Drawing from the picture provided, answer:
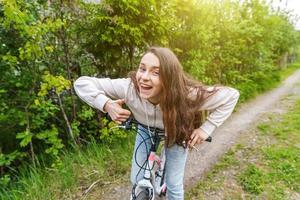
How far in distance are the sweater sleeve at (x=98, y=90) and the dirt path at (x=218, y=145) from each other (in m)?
1.71

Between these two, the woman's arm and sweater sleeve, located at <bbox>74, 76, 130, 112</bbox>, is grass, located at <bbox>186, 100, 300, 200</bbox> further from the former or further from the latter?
sweater sleeve, located at <bbox>74, 76, 130, 112</bbox>

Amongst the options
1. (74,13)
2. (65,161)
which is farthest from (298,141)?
(74,13)

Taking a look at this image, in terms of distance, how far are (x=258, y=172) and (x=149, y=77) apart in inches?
106

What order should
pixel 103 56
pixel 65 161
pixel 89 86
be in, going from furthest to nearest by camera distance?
pixel 103 56, pixel 65 161, pixel 89 86

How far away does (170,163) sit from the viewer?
8.16 ft

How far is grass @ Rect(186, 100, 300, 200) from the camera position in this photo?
3307mm

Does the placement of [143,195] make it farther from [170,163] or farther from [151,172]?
[170,163]

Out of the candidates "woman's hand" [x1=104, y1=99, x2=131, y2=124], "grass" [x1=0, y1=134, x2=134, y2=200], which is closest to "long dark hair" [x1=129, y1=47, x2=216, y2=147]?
"woman's hand" [x1=104, y1=99, x2=131, y2=124]

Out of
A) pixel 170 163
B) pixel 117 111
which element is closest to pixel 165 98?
pixel 117 111

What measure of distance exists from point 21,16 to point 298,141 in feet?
16.5

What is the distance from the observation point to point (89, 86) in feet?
6.66

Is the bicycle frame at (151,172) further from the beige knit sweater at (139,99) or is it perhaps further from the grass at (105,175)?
the grass at (105,175)

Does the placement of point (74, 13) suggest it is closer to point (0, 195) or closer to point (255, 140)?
point (0, 195)

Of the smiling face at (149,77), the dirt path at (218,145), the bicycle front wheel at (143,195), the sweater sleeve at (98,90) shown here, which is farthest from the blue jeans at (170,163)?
the dirt path at (218,145)
